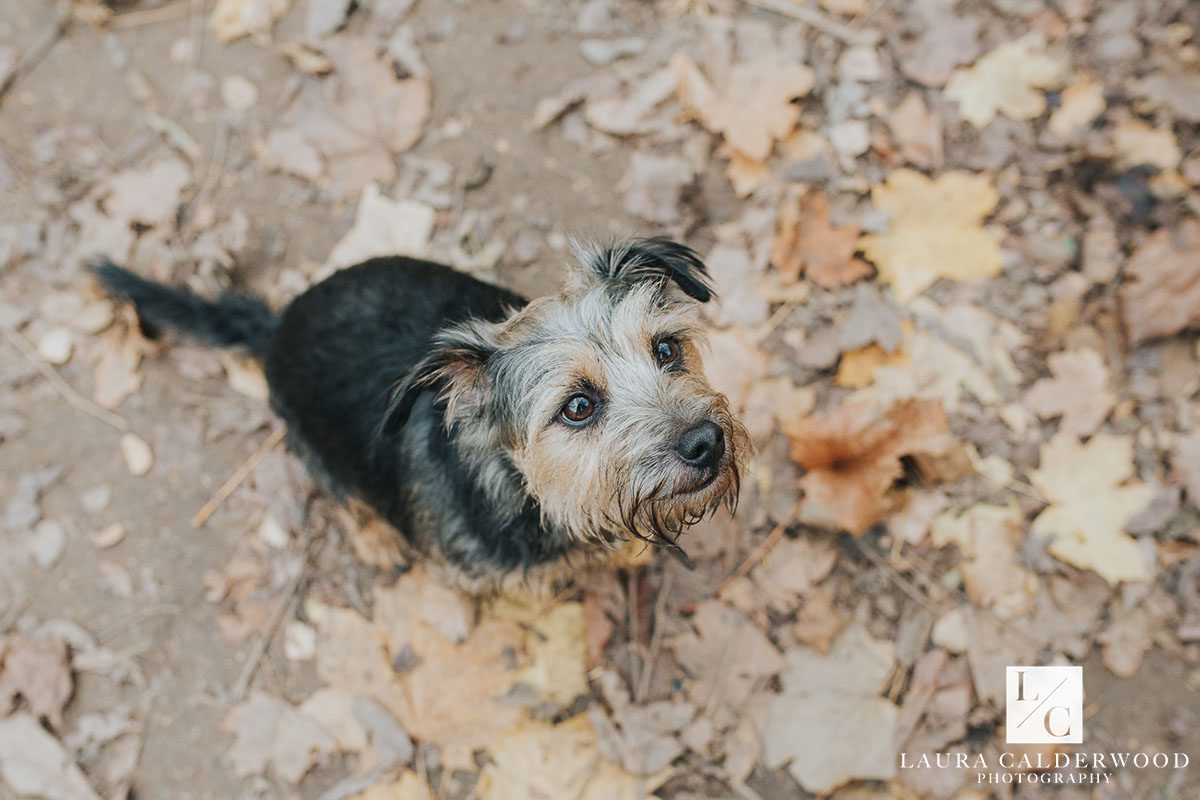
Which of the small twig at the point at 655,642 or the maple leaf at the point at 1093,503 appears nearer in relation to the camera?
the maple leaf at the point at 1093,503

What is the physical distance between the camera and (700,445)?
2.99m

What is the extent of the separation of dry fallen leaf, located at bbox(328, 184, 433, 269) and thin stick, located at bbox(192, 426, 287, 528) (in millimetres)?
1197

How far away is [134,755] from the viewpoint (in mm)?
4543

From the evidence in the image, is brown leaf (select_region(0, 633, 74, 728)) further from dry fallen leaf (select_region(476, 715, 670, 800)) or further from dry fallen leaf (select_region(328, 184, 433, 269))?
dry fallen leaf (select_region(328, 184, 433, 269))

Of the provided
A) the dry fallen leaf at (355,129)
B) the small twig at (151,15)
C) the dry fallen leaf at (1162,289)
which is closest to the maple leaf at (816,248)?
the dry fallen leaf at (1162,289)

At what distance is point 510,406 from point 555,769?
2.19m

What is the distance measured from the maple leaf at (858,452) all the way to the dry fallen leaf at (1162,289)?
1.33 meters

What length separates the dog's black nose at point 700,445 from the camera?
2992mm

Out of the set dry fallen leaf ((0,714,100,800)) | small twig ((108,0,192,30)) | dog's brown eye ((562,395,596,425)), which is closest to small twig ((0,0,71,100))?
small twig ((108,0,192,30))

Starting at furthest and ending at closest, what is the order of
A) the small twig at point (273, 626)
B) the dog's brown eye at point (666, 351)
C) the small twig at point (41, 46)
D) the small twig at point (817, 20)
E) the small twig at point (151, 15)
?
the small twig at point (151, 15) < the small twig at point (41, 46) < the small twig at point (817, 20) < the small twig at point (273, 626) < the dog's brown eye at point (666, 351)

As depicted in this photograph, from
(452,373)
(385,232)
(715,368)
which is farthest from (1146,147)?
(385,232)

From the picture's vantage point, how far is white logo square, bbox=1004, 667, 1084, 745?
4.12 m

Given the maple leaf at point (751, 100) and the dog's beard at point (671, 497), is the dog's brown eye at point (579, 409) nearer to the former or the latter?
the dog's beard at point (671, 497)

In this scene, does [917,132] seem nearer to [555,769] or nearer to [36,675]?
[555,769]
